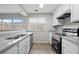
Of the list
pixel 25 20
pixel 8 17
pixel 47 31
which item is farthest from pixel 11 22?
pixel 47 31

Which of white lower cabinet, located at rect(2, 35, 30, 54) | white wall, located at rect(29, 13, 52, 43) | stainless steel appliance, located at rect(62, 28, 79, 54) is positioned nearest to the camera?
white lower cabinet, located at rect(2, 35, 30, 54)

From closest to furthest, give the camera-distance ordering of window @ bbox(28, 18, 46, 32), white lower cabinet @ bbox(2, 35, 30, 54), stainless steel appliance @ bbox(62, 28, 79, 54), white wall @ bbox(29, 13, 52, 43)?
1. white lower cabinet @ bbox(2, 35, 30, 54)
2. stainless steel appliance @ bbox(62, 28, 79, 54)
3. white wall @ bbox(29, 13, 52, 43)
4. window @ bbox(28, 18, 46, 32)

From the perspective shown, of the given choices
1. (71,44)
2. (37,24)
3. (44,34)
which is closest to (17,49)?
(71,44)

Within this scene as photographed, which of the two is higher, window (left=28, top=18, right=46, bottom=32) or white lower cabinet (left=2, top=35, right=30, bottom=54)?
window (left=28, top=18, right=46, bottom=32)

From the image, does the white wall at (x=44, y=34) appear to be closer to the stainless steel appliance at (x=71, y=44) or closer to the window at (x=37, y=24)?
the window at (x=37, y=24)

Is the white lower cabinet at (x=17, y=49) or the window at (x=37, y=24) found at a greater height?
the window at (x=37, y=24)

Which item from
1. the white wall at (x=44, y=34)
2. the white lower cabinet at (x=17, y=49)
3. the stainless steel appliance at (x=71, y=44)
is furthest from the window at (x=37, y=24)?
the stainless steel appliance at (x=71, y=44)

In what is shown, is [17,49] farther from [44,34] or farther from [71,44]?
[44,34]

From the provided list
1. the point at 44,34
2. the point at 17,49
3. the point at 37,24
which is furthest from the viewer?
the point at 37,24

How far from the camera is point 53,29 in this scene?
6.96 metres

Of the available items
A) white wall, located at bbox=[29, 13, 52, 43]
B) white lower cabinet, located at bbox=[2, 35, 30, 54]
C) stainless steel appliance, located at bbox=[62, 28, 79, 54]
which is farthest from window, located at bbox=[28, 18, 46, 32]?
stainless steel appliance, located at bbox=[62, 28, 79, 54]

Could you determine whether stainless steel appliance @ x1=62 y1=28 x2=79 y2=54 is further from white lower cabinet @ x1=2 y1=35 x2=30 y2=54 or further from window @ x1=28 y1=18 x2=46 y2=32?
window @ x1=28 y1=18 x2=46 y2=32
